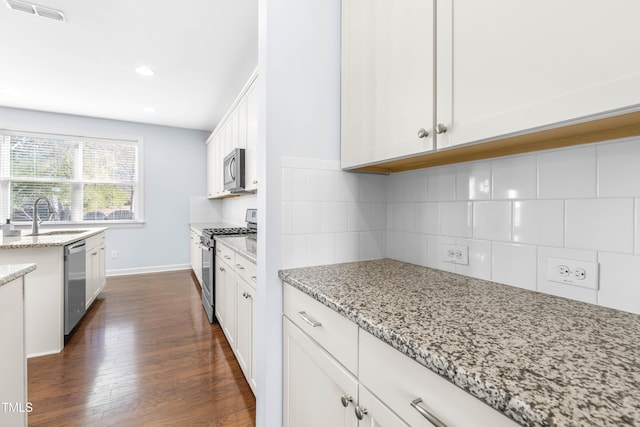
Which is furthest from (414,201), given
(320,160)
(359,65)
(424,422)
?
(424,422)

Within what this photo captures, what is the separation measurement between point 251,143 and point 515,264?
90.4 inches

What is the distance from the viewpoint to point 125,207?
4930 mm

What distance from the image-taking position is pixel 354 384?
0.81m

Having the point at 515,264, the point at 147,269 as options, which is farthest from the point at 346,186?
the point at 147,269

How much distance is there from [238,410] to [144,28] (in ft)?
9.35

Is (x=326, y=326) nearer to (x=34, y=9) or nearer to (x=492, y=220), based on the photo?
(x=492, y=220)

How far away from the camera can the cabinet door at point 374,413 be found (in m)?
0.69

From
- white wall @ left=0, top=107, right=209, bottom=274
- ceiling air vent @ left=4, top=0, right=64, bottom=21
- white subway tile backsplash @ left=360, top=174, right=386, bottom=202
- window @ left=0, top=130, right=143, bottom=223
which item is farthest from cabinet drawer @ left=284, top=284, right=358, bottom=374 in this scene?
Answer: window @ left=0, top=130, right=143, bottom=223

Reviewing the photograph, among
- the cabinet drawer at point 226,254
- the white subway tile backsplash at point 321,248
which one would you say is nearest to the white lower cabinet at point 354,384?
the white subway tile backsplash at point 321,248

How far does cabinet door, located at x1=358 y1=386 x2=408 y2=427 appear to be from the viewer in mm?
687

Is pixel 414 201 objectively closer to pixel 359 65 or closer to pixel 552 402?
pixel 359 65

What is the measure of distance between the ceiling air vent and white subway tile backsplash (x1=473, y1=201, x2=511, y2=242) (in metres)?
3.08

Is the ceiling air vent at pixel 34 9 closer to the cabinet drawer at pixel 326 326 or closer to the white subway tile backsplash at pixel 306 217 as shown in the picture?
the white subway tile backsplash at pixel 306 217

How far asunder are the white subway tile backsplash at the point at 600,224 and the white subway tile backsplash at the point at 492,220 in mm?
176
